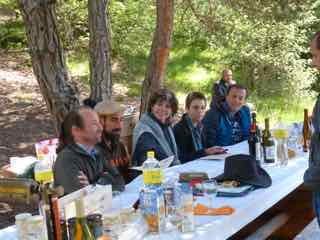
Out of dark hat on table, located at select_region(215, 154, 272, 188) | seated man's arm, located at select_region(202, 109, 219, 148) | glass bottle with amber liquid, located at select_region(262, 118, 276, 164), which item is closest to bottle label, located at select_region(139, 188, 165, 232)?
dark hat on table, located at select_region(215, 154, 272, 188)

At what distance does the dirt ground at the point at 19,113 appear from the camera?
24.3 ft

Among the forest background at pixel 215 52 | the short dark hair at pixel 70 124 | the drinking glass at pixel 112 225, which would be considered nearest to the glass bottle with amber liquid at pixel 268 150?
the short dark hair at pixel 70 124

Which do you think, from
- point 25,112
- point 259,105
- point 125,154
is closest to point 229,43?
point 259,105

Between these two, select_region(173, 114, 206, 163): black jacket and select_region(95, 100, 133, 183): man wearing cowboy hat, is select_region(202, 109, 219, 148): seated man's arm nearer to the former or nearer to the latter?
select_region(173, 114, 206, 163): black jacket

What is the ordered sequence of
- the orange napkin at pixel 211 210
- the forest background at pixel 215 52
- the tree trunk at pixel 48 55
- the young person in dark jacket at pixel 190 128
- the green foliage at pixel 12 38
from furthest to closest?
1. the green foliage at pixel 12 38
2. the forest background at pixel 215 52
3. the tree trunk at pixel 48 55
4. the young person in dark jacket at pixel 190 128
5. the orange napkin at pixel 211 210

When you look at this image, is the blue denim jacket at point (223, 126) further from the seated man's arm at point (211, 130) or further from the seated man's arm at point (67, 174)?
the seated man's arm at point (67, 174)

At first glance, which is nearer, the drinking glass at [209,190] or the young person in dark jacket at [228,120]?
the drinking glass at [209,190]

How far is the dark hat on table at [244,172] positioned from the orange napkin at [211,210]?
1.31ft

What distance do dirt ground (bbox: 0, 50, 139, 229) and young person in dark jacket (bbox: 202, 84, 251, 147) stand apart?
204 centimetres

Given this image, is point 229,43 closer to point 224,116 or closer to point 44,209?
point 224,116

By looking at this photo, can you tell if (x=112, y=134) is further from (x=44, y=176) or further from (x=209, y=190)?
(x=44, y=176)

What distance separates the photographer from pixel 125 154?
3857mm

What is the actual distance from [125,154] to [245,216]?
1335mm

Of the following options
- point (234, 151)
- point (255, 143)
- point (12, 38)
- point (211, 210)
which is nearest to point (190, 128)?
point (234, 151)
